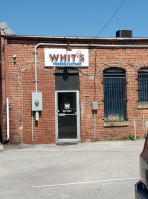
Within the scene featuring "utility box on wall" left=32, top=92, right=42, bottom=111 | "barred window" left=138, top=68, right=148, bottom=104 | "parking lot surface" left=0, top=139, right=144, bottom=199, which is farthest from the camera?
"barred window" left=138, top=68, right=148, bottom=104

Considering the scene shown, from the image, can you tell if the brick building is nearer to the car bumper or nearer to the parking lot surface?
the parking lot surface

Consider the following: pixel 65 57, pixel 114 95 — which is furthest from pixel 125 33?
pixel 65 57

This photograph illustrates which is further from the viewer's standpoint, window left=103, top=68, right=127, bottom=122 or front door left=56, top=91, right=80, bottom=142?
window left=103, top=68, right=127, bottom=122

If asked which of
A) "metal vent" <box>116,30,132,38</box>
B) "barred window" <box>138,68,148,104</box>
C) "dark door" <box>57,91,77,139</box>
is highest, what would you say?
"metal vent" <box>116,30,132,38</box>

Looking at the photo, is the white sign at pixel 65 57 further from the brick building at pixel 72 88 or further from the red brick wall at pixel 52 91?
the red brick wall at pixel 52 91

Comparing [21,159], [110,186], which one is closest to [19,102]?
[21,159]

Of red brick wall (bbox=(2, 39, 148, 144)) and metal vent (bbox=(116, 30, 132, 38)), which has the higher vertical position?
metal vent (bbox=(116, 30, 132, 38))

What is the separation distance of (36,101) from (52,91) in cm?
86

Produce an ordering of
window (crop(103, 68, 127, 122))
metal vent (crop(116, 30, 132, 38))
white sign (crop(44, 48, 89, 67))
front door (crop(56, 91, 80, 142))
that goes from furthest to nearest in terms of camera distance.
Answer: metal vent (crop(116, 30, 132, 38))
window (crop(103, 68, 127, 122))
front door (crop(56, 91, 80, 142))
white sign (crop(44, 48, 89, 67))

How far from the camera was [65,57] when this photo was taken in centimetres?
1359

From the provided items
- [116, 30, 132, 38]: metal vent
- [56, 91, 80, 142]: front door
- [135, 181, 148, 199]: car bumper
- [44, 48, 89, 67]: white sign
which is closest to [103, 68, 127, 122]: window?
[44, 48, 89, 67]: white sign

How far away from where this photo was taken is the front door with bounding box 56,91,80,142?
13.8m

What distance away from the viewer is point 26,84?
13.4 m

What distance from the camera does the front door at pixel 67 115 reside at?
45.1 feet
